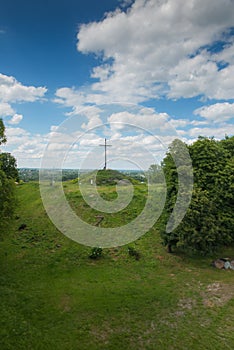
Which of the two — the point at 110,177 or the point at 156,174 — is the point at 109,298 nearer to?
the point at 156,174

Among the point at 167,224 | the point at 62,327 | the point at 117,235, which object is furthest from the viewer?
the point at 117,235

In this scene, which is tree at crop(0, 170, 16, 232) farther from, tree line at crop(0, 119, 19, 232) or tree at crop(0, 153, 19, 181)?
tree at crop(0, 153, 19, 181)

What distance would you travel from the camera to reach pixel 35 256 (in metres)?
25.1

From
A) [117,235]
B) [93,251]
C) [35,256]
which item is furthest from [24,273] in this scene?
[117,235]

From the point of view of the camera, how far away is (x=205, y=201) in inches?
907

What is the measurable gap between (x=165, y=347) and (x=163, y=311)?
137 inches

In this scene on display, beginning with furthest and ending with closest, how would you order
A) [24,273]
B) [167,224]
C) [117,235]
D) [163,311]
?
[117,235], [167,224], [24,273], [163,311]

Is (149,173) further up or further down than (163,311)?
further up

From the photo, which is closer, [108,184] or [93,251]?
[93,251]

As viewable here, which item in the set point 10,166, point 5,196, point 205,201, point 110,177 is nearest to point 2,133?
point 5,196

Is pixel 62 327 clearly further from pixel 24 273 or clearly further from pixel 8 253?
pixel 8 253

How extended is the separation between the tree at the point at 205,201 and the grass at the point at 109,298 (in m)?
2.93

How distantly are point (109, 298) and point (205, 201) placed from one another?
1148 centimetres

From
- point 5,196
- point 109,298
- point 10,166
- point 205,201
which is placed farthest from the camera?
point 10,166
